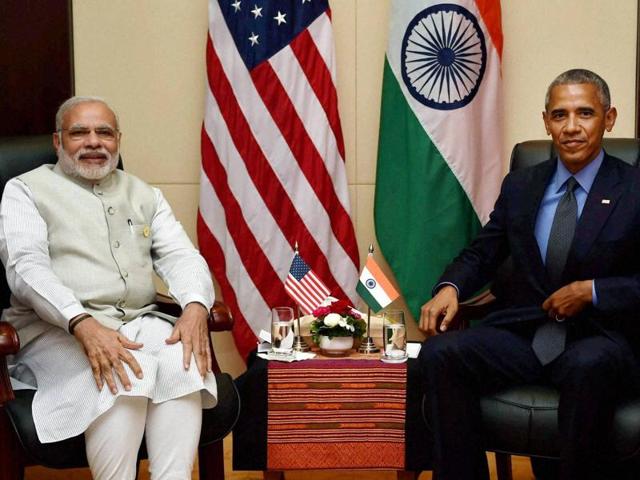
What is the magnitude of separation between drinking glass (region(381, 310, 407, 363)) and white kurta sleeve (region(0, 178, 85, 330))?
97 cm

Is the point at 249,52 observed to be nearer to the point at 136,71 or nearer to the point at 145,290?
the point at 136,71

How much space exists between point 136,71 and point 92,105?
1.27 m

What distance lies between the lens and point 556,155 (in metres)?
3.14

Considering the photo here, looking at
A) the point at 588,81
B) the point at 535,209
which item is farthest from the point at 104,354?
the point at 588,81

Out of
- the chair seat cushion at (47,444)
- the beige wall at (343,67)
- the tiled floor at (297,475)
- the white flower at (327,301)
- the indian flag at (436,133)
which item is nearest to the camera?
the chair seat cushion at (47,444)

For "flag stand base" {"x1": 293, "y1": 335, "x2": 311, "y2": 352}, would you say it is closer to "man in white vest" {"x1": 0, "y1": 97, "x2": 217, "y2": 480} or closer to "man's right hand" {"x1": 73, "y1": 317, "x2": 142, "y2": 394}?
"man in white vest" {"x1": 0, "y1": 97, "x2": 217, "y2": 480}

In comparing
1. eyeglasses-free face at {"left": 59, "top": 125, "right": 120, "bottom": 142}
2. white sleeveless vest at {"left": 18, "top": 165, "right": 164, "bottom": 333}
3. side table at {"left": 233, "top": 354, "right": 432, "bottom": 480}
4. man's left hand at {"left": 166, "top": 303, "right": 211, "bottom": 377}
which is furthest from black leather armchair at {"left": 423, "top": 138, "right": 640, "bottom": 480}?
eyeglasses-free face at {"left": 59, "top": 125, "right": 120, "bottom": 142}

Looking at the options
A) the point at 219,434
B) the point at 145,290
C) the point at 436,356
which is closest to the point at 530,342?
the point at 436,356

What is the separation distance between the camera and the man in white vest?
7.99 ft

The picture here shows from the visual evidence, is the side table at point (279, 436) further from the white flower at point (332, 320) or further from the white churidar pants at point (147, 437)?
the white churidar pants at point (147, 437)

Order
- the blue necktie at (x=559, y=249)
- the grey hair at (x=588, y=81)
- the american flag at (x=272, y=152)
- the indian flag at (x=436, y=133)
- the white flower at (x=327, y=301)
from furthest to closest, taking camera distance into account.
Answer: the american flag at (x=272, y=152)
the indian flag at (x=436, y=133)
the white flower at (x=327, y=301)
the grey hair at (x=588, y=81)
the blue necktie at (x=559, y=249)

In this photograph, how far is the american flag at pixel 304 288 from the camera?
3156mm

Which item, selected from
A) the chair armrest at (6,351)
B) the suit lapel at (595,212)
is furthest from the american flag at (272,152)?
the chair armrest at (6,351)

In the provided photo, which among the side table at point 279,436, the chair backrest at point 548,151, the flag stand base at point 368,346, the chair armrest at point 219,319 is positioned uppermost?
the chair backrest at point 548,151
